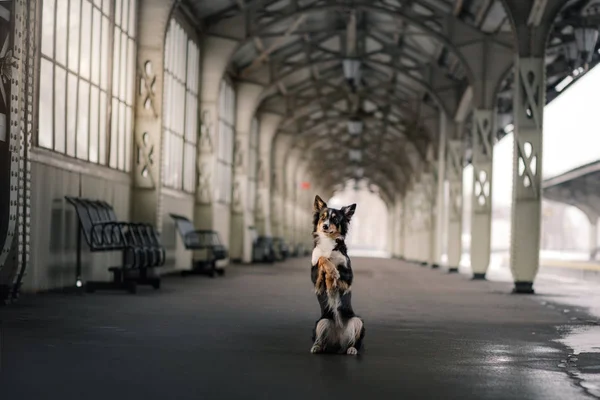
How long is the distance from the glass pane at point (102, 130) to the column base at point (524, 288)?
910cm

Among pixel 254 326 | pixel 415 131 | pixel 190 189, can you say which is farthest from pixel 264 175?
Answer: pixel 254 326

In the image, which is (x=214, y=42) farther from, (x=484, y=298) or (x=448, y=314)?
(x=448, y=314)

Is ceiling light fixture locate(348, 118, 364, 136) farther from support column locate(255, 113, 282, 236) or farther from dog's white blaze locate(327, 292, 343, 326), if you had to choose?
dog's white blaze locate(327, 292, 343, 326)

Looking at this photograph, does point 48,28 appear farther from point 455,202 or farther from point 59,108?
point 455,202

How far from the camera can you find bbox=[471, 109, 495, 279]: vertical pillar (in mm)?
27156

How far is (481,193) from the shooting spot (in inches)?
1101

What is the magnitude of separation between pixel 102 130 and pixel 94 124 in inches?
22.4

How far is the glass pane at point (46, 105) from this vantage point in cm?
1606

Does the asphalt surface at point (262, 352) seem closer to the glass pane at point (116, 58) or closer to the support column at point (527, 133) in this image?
the support column at point (527, 133)

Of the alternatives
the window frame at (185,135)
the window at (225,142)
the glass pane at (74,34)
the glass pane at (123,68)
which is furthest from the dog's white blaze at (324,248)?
the window at (225,142)

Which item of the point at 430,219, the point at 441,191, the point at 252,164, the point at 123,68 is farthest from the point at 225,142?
the point at 123,68

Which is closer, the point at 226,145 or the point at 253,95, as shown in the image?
the point at 226,145

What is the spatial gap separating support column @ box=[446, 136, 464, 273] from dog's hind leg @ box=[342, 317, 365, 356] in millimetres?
24748

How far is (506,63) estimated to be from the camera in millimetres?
26984
